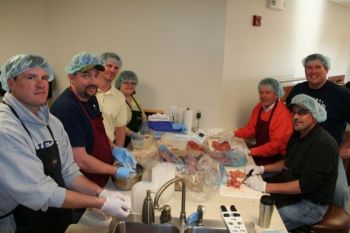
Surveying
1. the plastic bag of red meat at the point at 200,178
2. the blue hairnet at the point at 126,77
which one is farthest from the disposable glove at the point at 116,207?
the blue hairnet at the point at 126,77

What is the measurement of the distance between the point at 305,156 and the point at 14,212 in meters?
1.68

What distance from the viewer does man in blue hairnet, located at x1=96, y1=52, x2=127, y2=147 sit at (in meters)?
2.38

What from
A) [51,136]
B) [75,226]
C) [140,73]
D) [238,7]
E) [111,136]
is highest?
[238,7]

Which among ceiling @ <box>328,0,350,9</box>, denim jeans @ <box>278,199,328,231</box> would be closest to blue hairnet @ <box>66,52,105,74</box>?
denim jeans @ <box>278,199,328,231</box>

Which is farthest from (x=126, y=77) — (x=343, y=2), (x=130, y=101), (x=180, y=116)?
(x=343, y=2)

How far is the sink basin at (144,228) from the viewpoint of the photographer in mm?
1425

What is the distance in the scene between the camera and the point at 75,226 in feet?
4.63

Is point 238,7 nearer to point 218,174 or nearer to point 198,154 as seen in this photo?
point 198,154

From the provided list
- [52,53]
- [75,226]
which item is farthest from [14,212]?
[52,53]

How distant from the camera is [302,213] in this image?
2.01 m

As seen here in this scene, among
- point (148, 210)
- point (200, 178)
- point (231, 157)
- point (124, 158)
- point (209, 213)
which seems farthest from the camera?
point (231, 157)

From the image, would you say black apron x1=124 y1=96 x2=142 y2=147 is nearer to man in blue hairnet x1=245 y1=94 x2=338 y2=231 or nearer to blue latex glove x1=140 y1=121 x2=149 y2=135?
blue latex glove x1=140 y1=121 x2=149 y2=135

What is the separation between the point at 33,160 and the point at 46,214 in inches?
13.3

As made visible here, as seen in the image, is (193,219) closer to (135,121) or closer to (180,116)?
(135,121)
